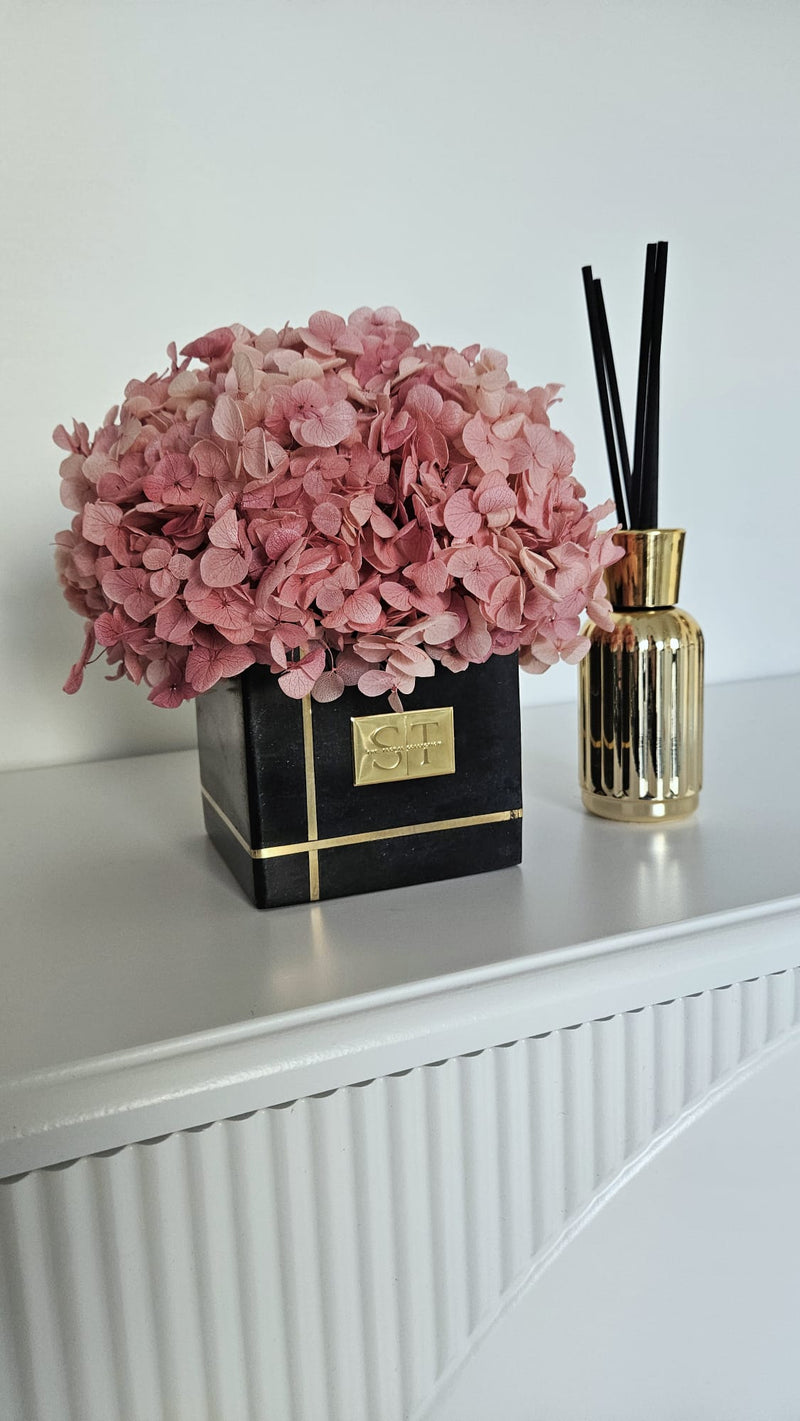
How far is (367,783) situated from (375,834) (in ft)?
0.10

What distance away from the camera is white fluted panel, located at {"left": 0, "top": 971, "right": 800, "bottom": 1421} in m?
0.43

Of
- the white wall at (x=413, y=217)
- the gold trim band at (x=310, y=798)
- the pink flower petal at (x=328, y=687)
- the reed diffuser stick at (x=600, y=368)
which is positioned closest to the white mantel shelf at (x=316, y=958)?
the gold trim band at (x=310, y=798)

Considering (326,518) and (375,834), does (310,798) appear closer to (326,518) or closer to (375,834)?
(375,834)

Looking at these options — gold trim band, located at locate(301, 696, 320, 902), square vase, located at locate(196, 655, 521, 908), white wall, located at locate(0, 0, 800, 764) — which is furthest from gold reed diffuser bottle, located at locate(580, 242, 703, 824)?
white wall, located at locate(0, 0, 800, 764)

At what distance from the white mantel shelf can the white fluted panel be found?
2 cm

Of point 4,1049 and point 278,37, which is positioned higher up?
point 278,37

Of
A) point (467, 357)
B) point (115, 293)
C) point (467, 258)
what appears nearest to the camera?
point (467, 357)

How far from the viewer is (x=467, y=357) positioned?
567 millimetres

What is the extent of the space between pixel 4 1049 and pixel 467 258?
86 cm

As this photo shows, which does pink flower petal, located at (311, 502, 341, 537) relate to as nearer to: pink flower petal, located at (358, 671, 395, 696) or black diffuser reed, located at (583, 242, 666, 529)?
pink flower petal, located at (358, 671, 395, 696)

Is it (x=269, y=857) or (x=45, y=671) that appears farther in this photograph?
(x=45, y=671)

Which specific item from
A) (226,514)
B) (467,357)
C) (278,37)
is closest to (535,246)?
(278,37)

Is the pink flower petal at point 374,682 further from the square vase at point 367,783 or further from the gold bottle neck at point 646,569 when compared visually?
the gold bottle neck at point 646,569

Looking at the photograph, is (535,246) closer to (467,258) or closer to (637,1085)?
(467,258)
